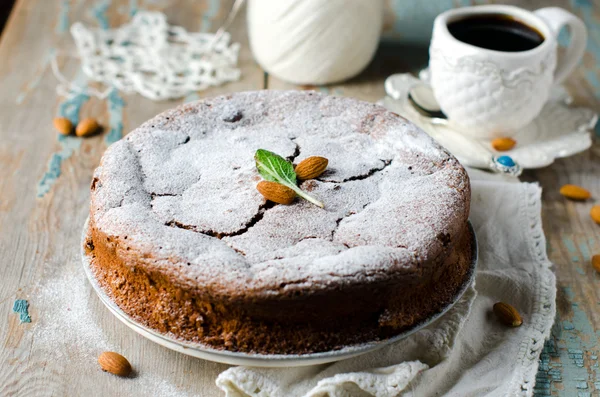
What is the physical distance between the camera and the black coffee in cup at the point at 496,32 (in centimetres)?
195

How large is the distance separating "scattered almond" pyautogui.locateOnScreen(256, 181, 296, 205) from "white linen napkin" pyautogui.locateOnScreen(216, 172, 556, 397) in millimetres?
330

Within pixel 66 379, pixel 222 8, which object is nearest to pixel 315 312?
pixel 66 379

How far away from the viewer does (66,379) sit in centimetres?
132

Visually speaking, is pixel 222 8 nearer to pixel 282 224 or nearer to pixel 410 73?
pixel 410 73

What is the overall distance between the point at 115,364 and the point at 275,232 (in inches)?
15.5

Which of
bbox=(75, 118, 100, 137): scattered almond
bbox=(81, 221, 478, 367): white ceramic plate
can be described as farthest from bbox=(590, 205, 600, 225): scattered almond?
bbox=(75, 118, 100, 137): scattered almond

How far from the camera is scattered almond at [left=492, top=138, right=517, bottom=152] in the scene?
1953 millimetres

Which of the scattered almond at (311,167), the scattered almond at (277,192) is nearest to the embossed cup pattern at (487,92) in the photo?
the scattered almond at (311,167)

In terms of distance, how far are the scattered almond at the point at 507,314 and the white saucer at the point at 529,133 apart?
1.67 feet

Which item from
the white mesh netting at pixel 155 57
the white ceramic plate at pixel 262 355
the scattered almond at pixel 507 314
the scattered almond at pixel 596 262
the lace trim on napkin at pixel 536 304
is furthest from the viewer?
the white mesh netting at pixel 155 57

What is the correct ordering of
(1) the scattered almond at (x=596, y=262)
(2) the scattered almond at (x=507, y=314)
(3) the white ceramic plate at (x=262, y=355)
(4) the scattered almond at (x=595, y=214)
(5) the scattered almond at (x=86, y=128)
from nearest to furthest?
1. (3) the white ceramic plate at (x=262, y=355)
2. (2) the scattered almond at (x=507, y=314)
3. (1) the scattered almond at (x=596, y=262)
4. (4) the scattered almond at (x=595, y=214)
5. (5) the scattered almond at (x=86, y=128)

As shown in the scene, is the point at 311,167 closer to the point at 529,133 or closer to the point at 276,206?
the point at 276,206

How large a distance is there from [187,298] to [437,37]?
43.6 inches

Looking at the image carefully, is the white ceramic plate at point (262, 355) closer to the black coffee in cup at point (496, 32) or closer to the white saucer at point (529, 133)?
the white saucer at point (529, 133)
